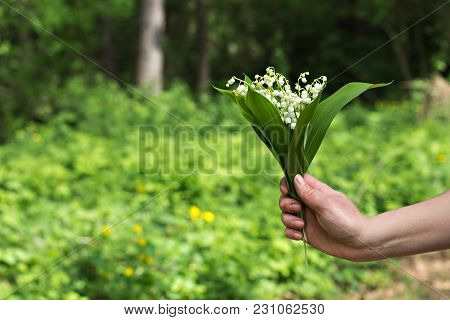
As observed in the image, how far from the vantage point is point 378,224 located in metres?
1.58

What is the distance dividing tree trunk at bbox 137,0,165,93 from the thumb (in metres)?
8.72

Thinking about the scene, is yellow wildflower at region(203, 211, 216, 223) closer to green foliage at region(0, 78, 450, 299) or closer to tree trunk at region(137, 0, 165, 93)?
green foliage at region(0, 78, 450, 299)

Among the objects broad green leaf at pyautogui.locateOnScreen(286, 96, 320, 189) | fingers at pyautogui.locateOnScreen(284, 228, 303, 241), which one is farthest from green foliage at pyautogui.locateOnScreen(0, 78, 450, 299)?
broad green leaf at pyautogui.locateOnScreen(286, 96, 320, 189)

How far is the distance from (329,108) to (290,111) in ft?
0.35

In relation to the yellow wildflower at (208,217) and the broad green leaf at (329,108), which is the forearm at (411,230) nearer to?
the broad green leaf at (329,108)

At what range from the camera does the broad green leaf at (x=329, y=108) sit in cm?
155

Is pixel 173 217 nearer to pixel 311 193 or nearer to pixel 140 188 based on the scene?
pixel 140 188

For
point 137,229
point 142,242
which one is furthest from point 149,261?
point 137,229

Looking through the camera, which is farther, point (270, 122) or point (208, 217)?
point (208, 217)

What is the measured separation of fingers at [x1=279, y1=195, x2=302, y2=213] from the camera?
1691 mm

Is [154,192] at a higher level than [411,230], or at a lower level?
higher

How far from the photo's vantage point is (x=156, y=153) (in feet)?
17.3

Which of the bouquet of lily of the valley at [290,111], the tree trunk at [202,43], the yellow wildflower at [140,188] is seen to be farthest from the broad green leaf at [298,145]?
the tree trunk at [202,43]

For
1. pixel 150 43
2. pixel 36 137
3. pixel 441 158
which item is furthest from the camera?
pixel 150 43
